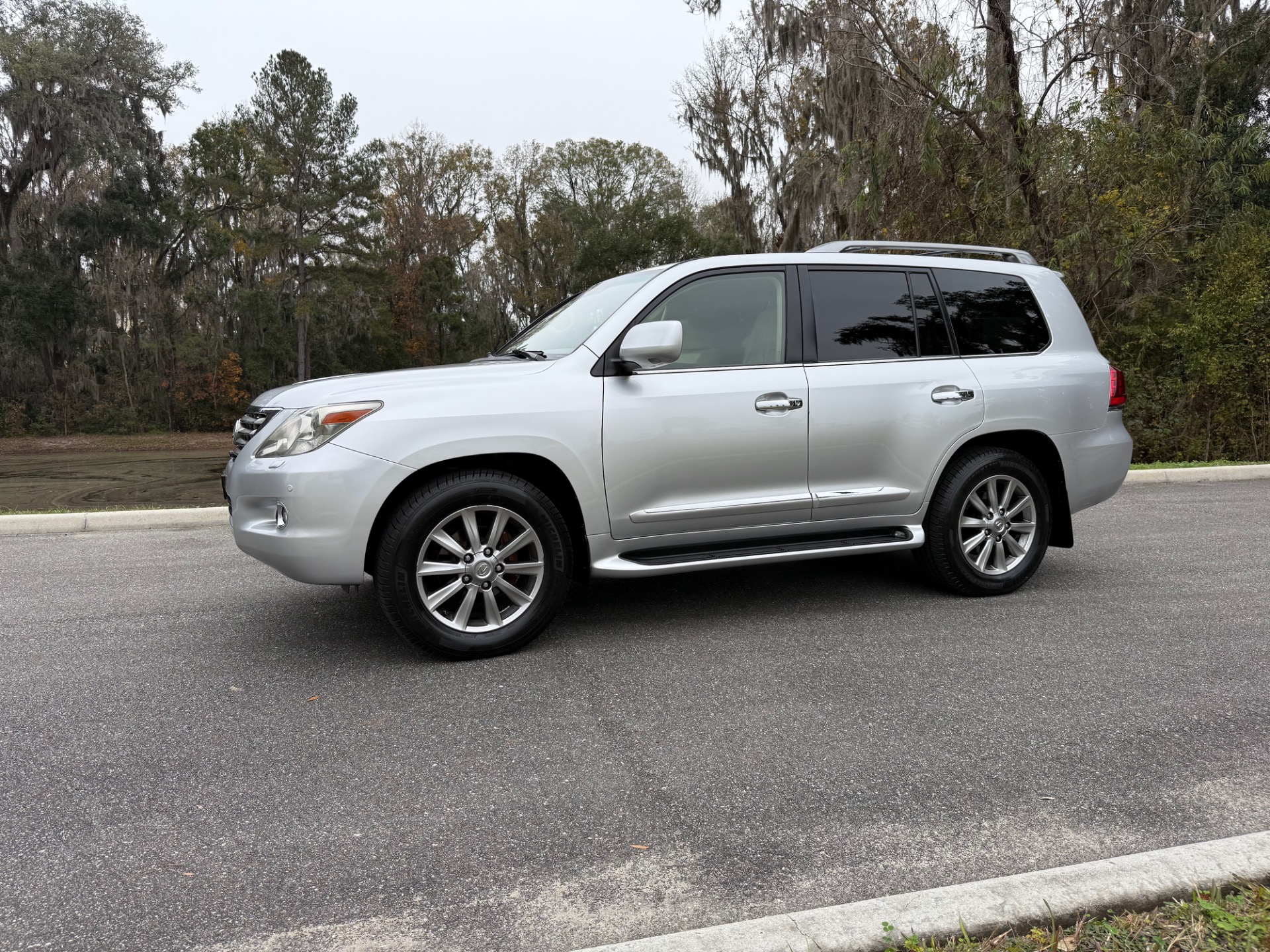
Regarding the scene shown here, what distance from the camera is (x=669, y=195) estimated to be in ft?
174

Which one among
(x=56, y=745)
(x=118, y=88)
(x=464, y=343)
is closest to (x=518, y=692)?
(x=56, y=745)

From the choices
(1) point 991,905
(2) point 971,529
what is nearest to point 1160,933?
(1) point 991,905

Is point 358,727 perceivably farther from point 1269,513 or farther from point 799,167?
point 799,167

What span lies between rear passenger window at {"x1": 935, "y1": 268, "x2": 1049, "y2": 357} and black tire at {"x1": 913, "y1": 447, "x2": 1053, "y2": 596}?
2.05 feet

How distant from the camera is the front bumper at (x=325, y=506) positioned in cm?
428

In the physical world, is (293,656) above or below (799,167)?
below

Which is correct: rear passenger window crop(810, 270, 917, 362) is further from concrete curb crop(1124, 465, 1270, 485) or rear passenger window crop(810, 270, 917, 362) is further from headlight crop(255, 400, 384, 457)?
concrete curb crop(1124, 465, 1270, 485)

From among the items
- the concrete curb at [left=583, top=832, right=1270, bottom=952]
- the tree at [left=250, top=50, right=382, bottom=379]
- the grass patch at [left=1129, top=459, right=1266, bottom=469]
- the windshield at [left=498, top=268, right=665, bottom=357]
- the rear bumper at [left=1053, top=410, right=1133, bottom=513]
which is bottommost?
the grass patch at [left=1129, top=459, right=1266, bottom=469]

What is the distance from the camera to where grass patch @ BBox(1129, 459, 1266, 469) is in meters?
12.2

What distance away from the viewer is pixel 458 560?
451 cm

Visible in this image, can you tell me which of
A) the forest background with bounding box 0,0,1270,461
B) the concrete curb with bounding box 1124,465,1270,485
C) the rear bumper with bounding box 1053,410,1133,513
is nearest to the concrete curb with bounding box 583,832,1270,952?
the rear bumper with bounding box 1053,410,1133,513

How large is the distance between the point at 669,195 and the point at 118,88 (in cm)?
2736

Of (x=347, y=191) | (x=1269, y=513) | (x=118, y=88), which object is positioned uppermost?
(x=118, y=88)

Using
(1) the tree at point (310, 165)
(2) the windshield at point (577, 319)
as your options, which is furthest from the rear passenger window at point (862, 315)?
(1) the tree at point (310, 165)
